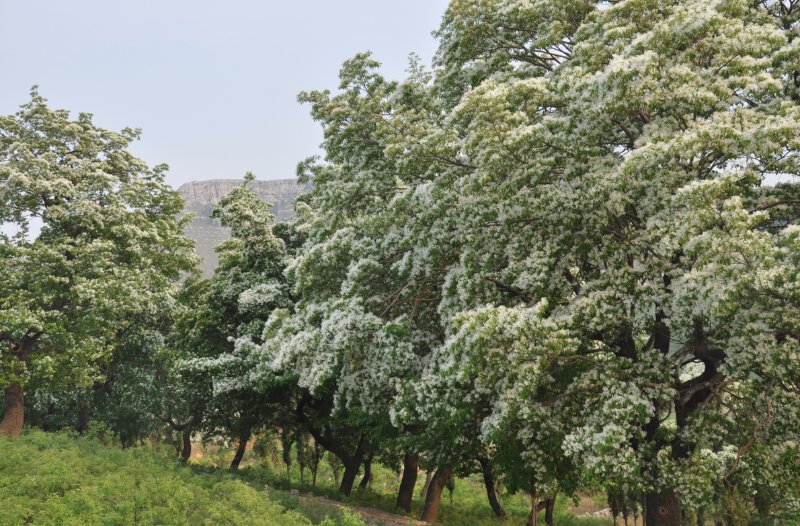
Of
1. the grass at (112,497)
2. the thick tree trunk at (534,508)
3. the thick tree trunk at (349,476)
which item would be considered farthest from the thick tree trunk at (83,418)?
the thick tree trunk at (534,508)

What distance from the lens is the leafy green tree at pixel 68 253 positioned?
80.8ft

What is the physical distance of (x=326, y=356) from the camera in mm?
14672

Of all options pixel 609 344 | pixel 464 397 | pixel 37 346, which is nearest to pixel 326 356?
pixel 464 397

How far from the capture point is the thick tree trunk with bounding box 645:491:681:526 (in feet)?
43.1

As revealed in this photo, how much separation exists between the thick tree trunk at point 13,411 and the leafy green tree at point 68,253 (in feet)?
0.13

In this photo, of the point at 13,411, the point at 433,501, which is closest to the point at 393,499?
the point at 433,501

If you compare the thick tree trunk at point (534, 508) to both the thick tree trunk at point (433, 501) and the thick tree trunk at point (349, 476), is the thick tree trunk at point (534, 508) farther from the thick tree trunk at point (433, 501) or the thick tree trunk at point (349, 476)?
the thick tree trunk at point (349, 476)

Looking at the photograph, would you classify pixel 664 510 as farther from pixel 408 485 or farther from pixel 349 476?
pixel 349 476

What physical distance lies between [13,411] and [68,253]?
723 cm

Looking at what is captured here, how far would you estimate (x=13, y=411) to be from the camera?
2570 cm

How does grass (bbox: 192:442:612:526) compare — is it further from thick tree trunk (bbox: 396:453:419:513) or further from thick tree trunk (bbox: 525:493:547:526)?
thick tree trunk (bbox: 525:493:547:526)

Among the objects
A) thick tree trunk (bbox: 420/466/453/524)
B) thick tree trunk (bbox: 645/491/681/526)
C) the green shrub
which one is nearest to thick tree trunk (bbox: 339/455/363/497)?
thick tree trunk (bbox: 420/466/453/524)

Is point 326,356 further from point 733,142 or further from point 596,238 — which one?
point 733,142

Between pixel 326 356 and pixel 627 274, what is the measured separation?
7.27 meters
